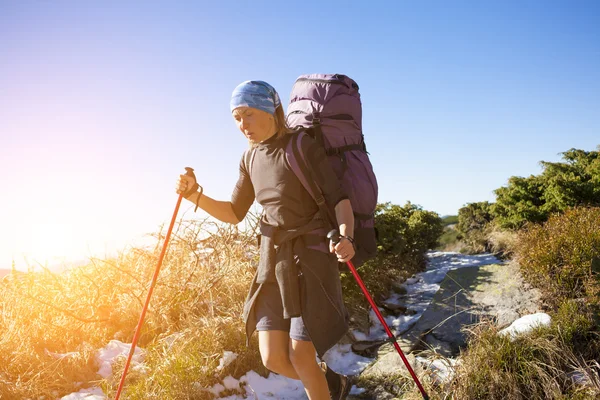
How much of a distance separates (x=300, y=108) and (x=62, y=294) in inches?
141

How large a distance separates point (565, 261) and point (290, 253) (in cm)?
334

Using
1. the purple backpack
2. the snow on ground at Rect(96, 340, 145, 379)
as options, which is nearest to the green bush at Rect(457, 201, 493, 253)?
the snow on ground at Rect(96, 340, 145, 379)

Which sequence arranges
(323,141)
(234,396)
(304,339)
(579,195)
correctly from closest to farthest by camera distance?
1. (304,339)
2. (323,141)
3. (234,396)
4. (579,195)

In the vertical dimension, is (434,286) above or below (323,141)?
below

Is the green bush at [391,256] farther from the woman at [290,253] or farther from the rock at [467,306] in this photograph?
the woman at [290,253]

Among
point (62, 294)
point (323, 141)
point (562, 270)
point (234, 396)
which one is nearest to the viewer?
point (323, 141)

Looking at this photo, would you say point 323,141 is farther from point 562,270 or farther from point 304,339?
point 562,270

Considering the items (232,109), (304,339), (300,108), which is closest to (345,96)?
(300,108)

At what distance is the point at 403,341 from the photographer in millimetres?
4746

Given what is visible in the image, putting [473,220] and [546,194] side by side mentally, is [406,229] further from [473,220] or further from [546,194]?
[473,220]

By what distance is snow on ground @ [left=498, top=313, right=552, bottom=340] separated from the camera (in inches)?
153

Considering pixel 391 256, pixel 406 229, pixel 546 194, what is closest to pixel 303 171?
pixel 391 256

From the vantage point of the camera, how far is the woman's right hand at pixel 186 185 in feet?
10.2

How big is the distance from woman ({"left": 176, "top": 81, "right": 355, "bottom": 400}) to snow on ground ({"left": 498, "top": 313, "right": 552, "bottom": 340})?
71.0 inches
